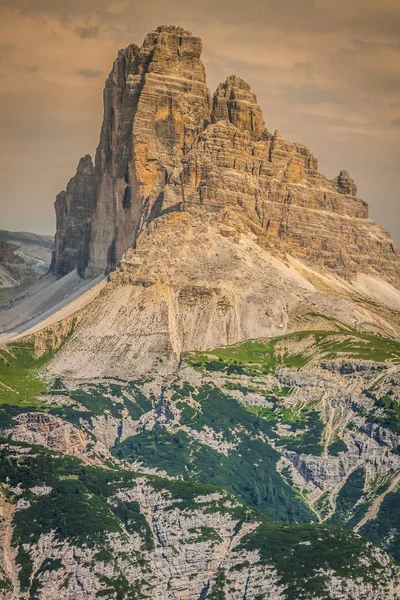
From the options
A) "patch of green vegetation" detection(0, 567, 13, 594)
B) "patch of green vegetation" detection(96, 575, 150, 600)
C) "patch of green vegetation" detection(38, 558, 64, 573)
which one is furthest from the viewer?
"patch of green vegetation" detection(38, 558, 64, 573)

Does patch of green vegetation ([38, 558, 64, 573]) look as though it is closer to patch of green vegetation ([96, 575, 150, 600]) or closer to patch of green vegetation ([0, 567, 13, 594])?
patch of green vegetation ([0, 567, 13, 594])

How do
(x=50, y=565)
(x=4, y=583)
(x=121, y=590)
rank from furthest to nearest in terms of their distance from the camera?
(x=50, y=565)
(x=121, y=590)
(x=4, y=583)

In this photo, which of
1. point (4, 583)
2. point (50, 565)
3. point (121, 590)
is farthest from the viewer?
point (50, 565)

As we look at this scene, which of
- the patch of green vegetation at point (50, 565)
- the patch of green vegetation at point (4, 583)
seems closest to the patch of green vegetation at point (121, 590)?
the patch of green vegetation at point (50, 565)

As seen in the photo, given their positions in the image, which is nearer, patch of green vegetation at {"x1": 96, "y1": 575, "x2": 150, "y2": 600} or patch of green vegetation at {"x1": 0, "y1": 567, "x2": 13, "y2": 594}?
patch of green vegetation at {"x1": 0, "y1": 567, "x2": 13, "y2": 594}

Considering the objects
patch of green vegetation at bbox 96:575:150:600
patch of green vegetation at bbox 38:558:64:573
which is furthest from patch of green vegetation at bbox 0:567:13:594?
patch of green vegetation at bbox 96:575:150:600

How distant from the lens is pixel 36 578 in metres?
196

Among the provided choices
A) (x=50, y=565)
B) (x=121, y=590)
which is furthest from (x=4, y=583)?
(x=121, y=590)

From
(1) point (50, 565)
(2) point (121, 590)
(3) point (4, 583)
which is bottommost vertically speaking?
(3) point (4, 583)

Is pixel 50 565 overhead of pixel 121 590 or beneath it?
overhead

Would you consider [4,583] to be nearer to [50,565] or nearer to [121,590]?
[50,565]

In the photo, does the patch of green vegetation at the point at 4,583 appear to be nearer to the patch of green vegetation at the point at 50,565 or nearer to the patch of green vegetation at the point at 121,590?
the patch of green vegetation at the point at 50,565

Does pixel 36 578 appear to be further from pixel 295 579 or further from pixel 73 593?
pixel 295 579

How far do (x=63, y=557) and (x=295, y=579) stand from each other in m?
27.2
